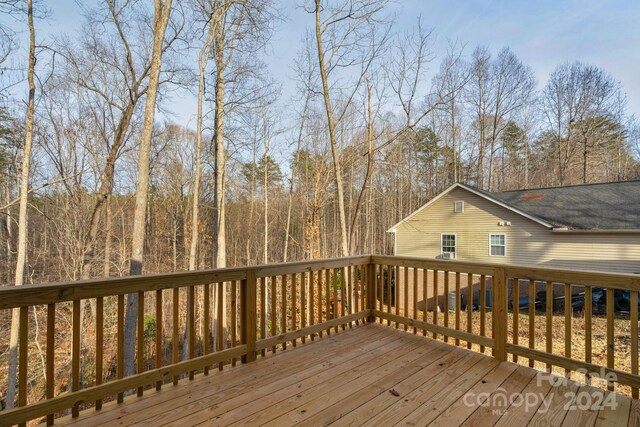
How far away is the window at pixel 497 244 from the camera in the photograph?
1161 cm

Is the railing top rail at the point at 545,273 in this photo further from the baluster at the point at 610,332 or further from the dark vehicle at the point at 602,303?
the dark vehicle at the point at 602,303

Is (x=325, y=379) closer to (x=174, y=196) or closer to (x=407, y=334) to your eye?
(x=407, y=334)

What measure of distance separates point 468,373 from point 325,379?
1.17m

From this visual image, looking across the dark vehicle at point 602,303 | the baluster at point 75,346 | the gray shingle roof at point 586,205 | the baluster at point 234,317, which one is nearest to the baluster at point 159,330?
the baluster at point 75,346

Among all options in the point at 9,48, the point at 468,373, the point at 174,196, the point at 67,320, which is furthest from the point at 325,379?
the point at 174,196

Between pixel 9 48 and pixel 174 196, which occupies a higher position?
pixel 9 48

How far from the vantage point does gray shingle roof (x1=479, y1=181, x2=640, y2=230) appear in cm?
1012

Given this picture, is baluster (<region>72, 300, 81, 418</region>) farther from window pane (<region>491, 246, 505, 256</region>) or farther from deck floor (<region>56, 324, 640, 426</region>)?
window pane (<region>491, 246, 505, 256</region>)

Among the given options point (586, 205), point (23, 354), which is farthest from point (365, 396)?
point (586, 205)

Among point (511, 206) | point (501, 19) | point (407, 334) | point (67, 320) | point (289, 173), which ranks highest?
point (501, 19)

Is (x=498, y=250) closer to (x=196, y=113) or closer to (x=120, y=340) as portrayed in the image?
(x=196, y=113)

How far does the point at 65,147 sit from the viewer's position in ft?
30.9

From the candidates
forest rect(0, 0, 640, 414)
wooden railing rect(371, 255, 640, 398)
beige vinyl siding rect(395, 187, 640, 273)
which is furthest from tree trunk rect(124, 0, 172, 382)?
beige vinyl siding rect(395, 187, 640, 273)

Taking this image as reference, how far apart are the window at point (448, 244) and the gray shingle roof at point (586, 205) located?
229 cm
